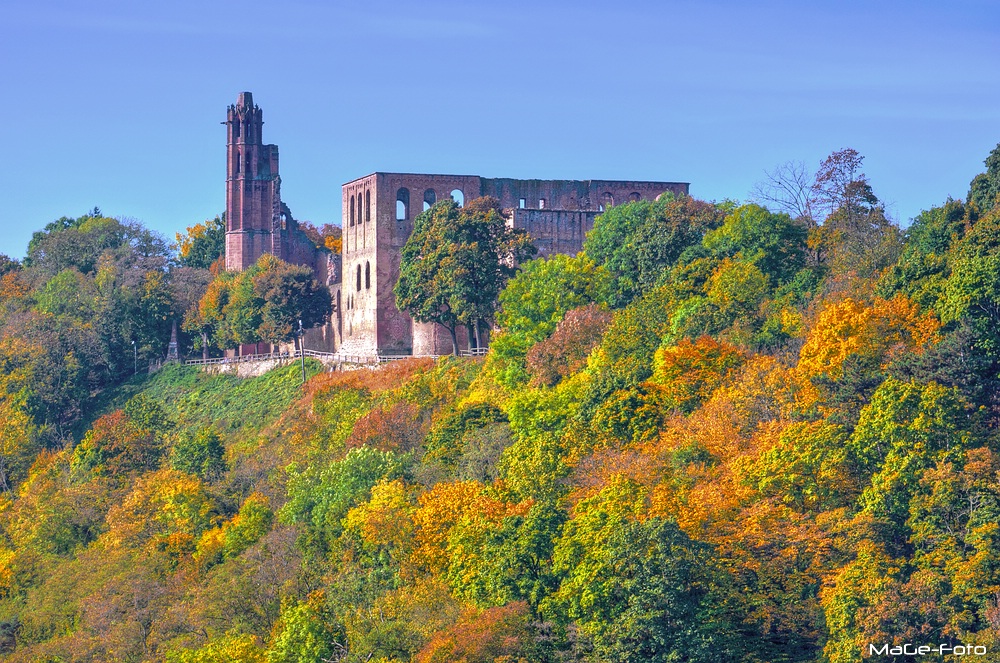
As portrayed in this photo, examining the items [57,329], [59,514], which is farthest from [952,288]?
[57,329]

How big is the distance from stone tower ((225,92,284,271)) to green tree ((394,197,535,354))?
70.8 feet

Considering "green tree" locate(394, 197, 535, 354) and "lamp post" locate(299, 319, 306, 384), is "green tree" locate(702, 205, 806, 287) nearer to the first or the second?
"green tree" locate(394, 197, 535, 354)

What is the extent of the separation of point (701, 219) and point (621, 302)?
3.75 m

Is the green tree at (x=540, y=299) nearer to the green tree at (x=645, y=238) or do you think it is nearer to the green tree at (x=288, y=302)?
the green tree at (x=645, y=238)

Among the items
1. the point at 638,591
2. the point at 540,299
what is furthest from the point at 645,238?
the point at 638,591

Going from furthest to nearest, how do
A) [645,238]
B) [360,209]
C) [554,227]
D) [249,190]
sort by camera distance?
[249,190] < [360,209] < [554,227] < [645,238]

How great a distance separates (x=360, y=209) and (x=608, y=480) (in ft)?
109

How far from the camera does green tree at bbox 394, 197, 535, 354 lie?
67.8 meters

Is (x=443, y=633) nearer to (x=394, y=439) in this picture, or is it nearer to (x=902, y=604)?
(x=902, y=604)

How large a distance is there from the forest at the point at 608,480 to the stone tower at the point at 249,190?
51.8 feet

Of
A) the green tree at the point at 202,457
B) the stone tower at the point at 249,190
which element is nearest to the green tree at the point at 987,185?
the green tree at the point at 202,457

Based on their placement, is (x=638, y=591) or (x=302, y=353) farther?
(x=302, y=353)

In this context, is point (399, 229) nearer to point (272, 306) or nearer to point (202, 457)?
point (272, 306)

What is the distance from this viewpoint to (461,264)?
6781 cm
